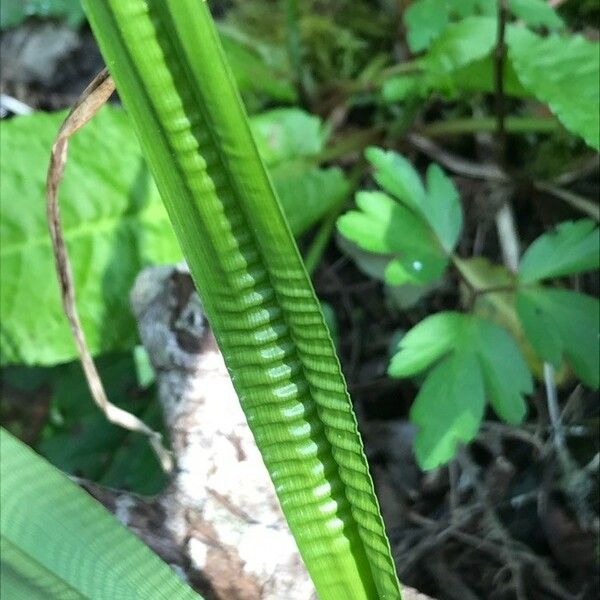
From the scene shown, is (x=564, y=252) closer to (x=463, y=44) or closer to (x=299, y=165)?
(x=463, y=44)

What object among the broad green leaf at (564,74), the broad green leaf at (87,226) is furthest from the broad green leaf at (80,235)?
the broad green leaf at (564,74)

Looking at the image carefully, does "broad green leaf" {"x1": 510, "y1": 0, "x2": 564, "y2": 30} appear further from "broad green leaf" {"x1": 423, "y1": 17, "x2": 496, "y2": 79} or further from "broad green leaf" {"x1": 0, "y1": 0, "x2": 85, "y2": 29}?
"broad green leaf" {"x1": 0, "y1": 0, "x2": 85, "y2": 29}

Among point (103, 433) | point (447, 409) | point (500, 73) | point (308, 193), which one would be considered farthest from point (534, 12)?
point (103, 433)

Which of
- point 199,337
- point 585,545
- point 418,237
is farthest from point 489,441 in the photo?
point 199,337

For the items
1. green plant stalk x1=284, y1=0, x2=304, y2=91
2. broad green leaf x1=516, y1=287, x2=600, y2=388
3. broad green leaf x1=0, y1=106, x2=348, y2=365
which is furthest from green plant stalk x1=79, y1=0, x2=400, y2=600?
green plant stalk x1=284, y1=0, x2=304, y2=91

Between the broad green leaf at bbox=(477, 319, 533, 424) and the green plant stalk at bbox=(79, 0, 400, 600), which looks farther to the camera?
the broad green leaf at bbox=(477, 319, 533, 424)

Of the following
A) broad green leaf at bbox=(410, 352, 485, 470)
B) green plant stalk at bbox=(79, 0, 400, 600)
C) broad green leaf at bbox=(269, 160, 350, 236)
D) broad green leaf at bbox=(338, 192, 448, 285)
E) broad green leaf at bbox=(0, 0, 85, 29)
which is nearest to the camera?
green plant stalk at bbox=(79, 0, 400, 600)

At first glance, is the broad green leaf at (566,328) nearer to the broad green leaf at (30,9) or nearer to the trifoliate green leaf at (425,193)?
the trifoliate green leaf at (425,193)
